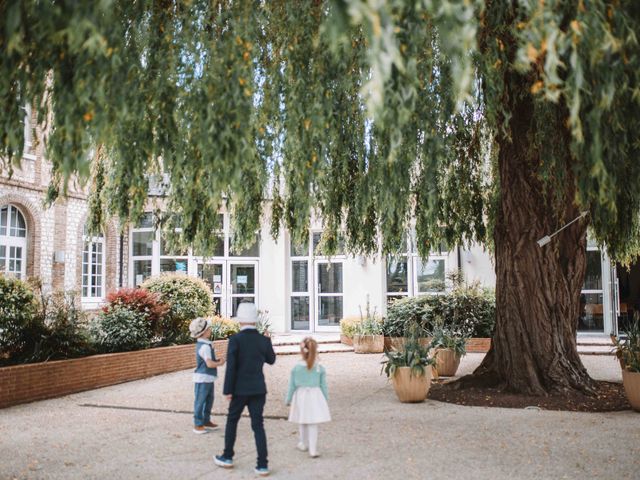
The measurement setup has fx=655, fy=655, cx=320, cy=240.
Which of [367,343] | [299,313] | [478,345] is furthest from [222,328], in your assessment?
[478,345]

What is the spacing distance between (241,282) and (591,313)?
34.0 feet

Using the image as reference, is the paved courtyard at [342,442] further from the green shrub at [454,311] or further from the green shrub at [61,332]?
the green shrub at [454,311]

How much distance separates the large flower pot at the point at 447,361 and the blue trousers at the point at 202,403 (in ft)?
17.9

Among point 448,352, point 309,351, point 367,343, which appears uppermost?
point 309,351

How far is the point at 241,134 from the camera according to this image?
459 cm

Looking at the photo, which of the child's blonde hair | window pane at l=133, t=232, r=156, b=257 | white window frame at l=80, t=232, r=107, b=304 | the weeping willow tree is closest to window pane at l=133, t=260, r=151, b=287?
window pane at l=133, t=232, r=156, b=257

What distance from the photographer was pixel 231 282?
2061 centimetres

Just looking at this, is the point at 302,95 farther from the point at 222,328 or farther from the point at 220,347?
the point at 222,328

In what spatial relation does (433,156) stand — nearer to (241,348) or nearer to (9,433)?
(241,348)

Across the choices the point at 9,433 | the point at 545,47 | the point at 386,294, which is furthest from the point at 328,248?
the point at 386,294

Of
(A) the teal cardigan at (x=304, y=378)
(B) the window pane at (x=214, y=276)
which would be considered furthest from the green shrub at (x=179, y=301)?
(A) the teal cardigan at (x=304, y=378)

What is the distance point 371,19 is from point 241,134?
6.48 ft

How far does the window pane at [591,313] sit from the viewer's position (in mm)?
17969

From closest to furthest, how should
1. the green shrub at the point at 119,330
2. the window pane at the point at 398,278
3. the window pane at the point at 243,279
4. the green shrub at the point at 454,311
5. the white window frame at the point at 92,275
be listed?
the green shrub at the point at 119,330 → the green shrub at the point at 454,311 → the white window frame at the point at 92,275 → the window pane at the point at 398,278 → the window pane at the point at 243,279
